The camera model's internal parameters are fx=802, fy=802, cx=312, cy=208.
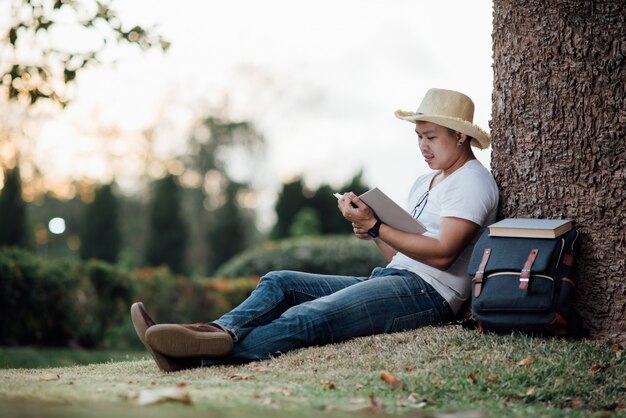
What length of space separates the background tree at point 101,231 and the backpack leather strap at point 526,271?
780 inches

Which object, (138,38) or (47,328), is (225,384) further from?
(47,328)

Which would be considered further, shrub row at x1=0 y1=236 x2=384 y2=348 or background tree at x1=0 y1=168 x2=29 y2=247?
background tree at x1=0 y1=168 x2=29 y2=247

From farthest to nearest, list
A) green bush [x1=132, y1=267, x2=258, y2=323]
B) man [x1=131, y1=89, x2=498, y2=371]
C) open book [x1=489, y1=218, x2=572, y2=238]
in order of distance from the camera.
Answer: green bush [x1=132, y1=267, x2=258, y2=323] → man [x1=131, y1=89, x2=498, y2=371] → open book [x1=489, y1=218, x2=572, y2=238]

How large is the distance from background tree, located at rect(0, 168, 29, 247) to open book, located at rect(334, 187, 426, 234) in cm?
1829

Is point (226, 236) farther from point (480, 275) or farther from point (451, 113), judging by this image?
point (480, 275)

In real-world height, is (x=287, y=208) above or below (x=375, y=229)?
below

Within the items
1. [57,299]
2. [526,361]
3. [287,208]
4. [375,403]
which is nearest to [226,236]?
[287,208]

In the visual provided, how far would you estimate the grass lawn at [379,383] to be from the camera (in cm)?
333

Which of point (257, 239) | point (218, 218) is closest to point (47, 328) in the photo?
point (218, 218)

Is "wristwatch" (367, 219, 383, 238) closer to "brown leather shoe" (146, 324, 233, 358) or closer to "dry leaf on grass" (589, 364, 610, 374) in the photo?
"brown leather shoe" (146, 324, 233, 358)

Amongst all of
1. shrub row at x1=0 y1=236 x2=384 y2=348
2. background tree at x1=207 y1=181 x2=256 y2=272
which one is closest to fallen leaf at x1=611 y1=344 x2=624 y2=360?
shrub row at x1=0 y1=236 x2=384 y2=348

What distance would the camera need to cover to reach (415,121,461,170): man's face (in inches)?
197

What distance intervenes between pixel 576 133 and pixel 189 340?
2513 mm

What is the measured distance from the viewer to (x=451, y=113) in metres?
5.02
